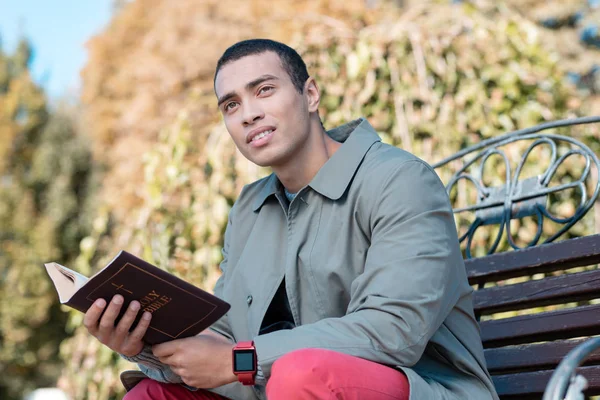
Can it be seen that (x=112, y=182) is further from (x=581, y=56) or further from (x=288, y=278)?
(x=288, y=278)

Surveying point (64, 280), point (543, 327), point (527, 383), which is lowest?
point (527, 383)

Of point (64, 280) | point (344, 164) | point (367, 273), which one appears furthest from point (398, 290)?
point (64, 280)

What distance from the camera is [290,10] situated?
12312mm

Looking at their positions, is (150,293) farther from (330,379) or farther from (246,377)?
(330,379)

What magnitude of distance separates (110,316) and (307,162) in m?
0.68

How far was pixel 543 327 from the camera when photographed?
2.27 meters

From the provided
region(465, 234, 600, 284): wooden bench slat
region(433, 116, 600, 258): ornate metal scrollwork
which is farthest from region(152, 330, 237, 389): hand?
region(433, 116, 600, 258): ornate metal scrollwork

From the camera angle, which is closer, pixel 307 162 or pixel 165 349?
pixel 165 349

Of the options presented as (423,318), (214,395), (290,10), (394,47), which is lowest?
(214,395)

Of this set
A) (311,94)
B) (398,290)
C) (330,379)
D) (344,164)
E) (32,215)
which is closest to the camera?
(330,379)

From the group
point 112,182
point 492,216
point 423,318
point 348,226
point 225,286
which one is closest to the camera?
point 423,318

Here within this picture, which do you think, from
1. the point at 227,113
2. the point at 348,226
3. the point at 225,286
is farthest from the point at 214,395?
the point at 227,113

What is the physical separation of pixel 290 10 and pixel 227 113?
10282 mm

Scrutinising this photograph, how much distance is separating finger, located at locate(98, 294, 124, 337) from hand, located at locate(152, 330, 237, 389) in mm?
117
